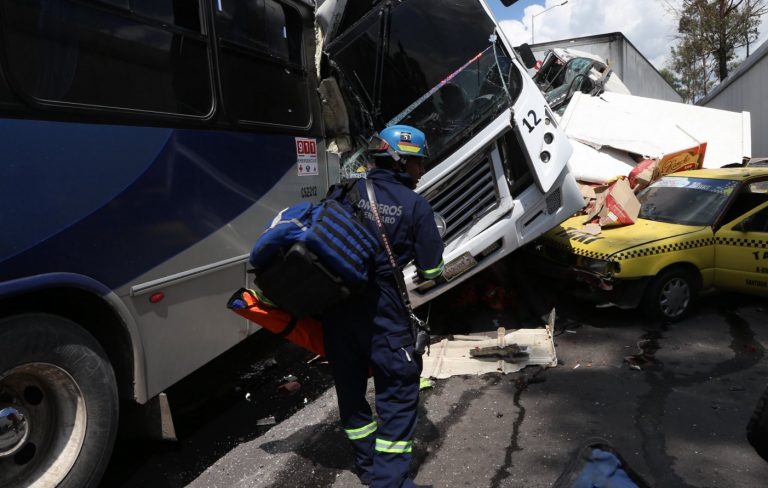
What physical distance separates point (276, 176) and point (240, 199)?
496 mm

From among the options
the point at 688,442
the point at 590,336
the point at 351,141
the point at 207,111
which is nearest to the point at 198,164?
the point at 207,111

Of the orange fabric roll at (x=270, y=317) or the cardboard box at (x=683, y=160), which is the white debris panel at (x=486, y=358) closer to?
the orange fabric roll at (x=270, y=317)

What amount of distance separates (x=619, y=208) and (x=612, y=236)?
549 millimetres

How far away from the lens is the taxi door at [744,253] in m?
5.89

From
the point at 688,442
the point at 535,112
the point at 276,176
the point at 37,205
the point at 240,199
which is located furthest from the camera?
the point at 535,112

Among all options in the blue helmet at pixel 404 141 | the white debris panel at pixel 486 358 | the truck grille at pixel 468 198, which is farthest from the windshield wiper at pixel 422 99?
the blue helmet at pixel 404 141

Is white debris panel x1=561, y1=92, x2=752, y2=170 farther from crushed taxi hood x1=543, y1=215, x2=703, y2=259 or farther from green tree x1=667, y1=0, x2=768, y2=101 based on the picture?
green tree x1=667, y1=0, x2=768, y2=101

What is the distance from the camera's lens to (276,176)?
4512mm

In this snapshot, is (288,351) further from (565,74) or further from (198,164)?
(565,74)

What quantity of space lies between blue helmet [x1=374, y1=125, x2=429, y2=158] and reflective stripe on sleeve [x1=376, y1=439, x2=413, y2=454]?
149 centimetres

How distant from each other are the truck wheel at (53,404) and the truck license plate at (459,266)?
10.0ft

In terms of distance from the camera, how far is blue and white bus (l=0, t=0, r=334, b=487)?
2703mm

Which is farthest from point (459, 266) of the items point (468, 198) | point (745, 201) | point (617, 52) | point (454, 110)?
point (617, 52)

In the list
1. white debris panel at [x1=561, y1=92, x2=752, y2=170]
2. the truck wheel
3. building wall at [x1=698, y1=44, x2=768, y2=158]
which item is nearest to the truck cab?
the truck wheel
